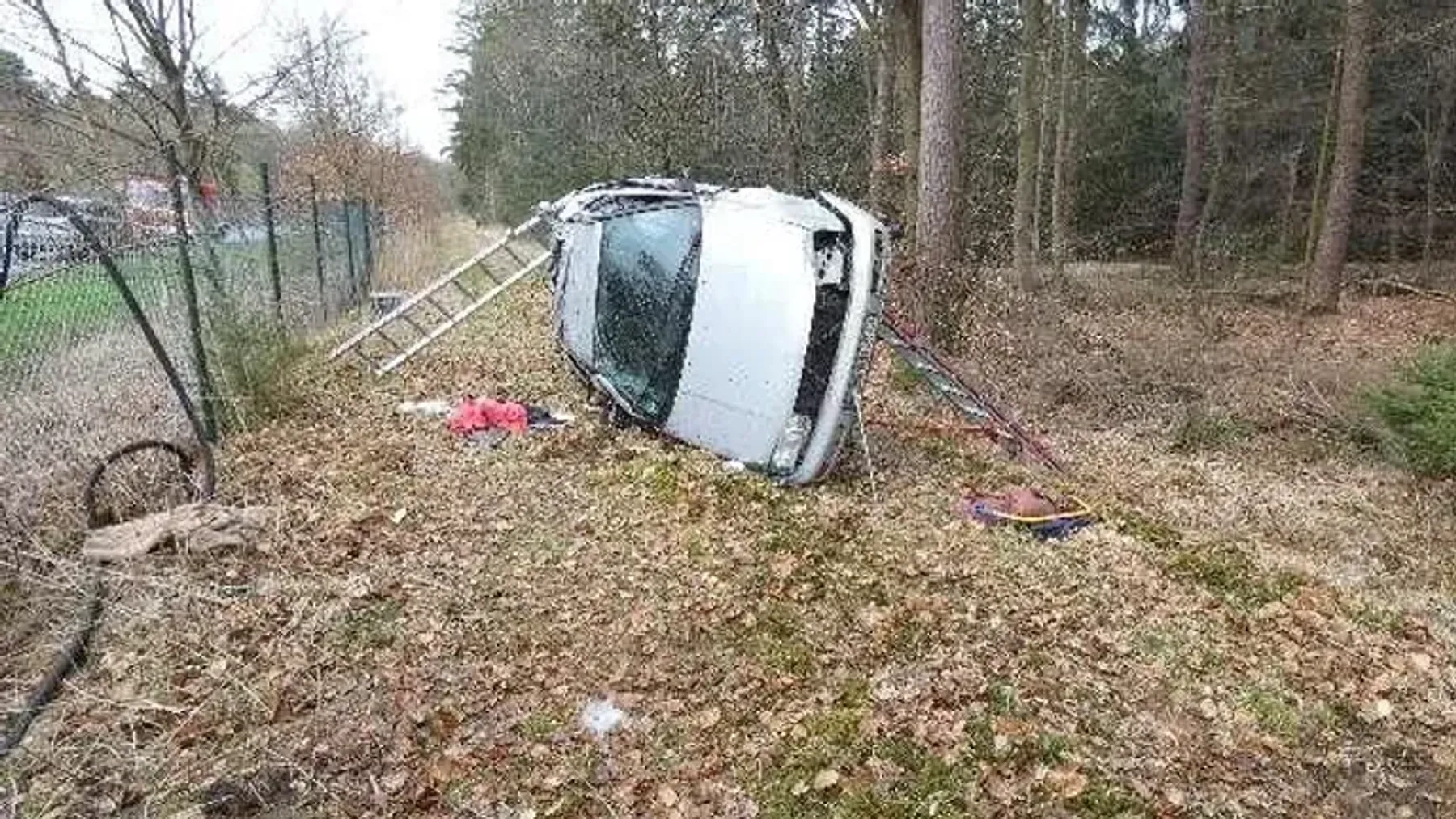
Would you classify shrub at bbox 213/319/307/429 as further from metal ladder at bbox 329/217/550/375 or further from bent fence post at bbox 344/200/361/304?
bent fence post at bbox 344/200/361/304

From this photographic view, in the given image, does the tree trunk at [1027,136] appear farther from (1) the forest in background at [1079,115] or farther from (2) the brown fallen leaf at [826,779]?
(2) the brown fallen leaf at [826,779]

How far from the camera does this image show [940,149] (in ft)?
32.3

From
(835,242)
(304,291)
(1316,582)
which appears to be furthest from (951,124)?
(304,291)

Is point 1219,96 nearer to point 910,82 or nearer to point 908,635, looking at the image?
point 910,82

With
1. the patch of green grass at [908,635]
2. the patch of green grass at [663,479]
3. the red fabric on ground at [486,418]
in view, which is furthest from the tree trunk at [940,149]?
the patch of green grass at [908,635]

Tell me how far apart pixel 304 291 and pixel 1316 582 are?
441 inches

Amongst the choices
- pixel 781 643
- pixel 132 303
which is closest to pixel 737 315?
pixel 781 643

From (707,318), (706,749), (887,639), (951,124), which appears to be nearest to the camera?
(706,749)

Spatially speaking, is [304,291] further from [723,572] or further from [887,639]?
[887,639]

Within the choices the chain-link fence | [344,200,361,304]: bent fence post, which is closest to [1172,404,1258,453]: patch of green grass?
the chain-link fence

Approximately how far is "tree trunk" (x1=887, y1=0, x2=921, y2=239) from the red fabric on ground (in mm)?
5421

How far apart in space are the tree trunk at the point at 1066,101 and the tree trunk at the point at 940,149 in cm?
764

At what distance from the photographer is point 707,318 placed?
716 centimetres

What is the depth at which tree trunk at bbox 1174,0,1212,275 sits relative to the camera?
729 inches
